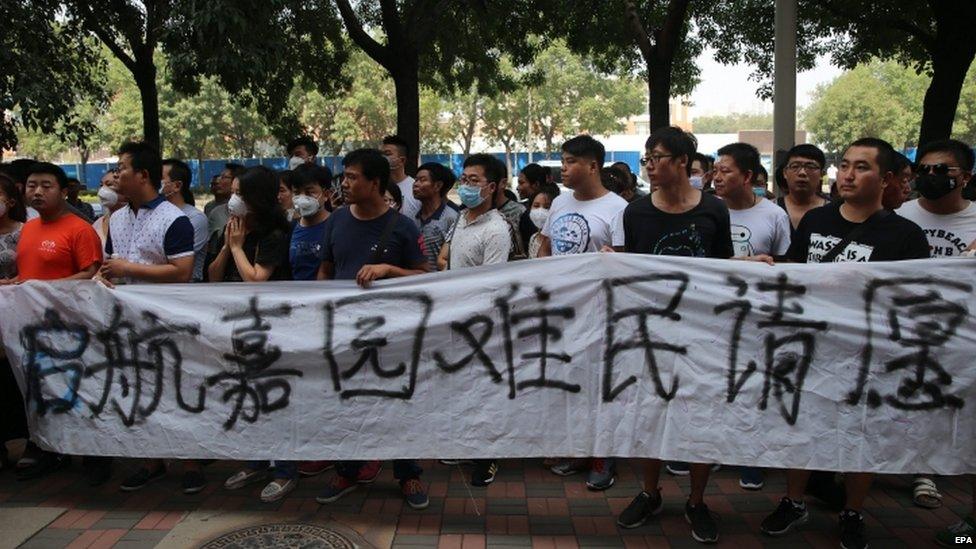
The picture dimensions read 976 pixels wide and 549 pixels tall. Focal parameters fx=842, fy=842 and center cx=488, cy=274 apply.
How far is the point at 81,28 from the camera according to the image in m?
11.5

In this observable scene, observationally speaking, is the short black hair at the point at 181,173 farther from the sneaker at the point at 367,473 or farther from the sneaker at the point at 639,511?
the sneaker at the point at 639,511

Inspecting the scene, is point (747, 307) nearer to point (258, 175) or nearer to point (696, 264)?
point (696, 264)

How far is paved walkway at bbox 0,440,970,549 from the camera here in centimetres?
375

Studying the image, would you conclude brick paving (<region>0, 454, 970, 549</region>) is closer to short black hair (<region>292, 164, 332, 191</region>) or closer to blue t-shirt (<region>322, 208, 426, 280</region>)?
blue t-shirt (<region>322, 208, 426, 280</region>)

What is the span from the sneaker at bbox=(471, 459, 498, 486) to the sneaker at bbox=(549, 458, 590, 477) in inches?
14.5

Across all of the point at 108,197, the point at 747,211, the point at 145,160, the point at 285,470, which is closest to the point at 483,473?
the point at 285,470

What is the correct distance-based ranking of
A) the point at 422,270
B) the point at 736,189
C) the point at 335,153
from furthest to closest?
1. the point at 335,153
2. the point at 736,189
3. the point at 422,270

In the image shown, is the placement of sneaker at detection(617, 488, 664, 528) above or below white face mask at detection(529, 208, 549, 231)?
below

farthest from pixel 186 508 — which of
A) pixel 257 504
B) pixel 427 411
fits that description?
pixel 427 411

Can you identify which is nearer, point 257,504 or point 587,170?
point 257,504

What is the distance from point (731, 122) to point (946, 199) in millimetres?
179266

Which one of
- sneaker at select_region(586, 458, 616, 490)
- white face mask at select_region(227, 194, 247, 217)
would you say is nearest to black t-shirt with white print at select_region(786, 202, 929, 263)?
sneaker at select_region(586, 458, 616, 490)

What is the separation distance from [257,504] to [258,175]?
169 cm

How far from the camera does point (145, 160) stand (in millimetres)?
4504
